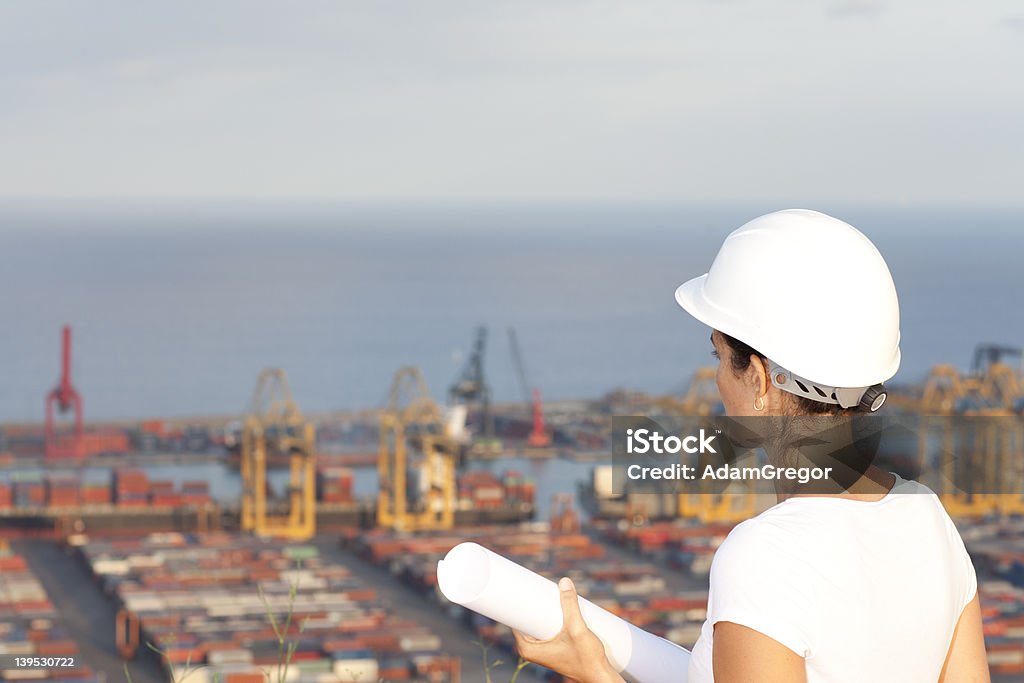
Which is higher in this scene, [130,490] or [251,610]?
[130,490]

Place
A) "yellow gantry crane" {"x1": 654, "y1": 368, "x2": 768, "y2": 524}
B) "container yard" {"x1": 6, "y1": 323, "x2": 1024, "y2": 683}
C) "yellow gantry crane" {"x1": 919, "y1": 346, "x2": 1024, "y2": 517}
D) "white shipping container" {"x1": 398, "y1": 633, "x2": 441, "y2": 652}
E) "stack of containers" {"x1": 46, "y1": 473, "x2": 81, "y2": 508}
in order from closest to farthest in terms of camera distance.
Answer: "white shipping container" {"x1": 398, "y1": 633, "x2": 441, "y2": 652}, "container yard" {"x1": 6, "y1": 323, "x2": 1024, "y2": 683}, "yellow gantry crane" {"x1": 919, "y1": 346, "x2": 1024, "y2": 517}, "yellow gantry crane" {"x1": 654, "y1": 368, "x2": 768, "y2": 524}, "stack of containers" {"x1": 46, "y1": 473, "x2": 81, "y2": 508}

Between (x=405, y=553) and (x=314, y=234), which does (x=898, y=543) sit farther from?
(x=314, y=234)

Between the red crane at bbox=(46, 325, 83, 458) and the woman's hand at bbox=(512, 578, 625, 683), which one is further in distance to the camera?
the red crane at bbox=(46, 325, 83, 458)

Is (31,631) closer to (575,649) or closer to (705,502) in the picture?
(705,502)

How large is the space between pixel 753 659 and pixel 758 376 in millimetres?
131

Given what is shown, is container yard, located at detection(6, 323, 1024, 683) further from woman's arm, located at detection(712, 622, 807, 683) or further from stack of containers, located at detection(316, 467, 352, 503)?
woman's arm, located at detection(712, 622, 807, 683)

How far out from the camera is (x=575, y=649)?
2.50 ft

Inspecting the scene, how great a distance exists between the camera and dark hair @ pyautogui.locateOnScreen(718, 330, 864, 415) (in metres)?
0.70

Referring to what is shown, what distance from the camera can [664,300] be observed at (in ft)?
179

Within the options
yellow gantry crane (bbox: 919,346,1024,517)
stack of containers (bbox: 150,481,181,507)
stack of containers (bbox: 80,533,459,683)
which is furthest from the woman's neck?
stack of containers (bbox: 150,481,181,507)

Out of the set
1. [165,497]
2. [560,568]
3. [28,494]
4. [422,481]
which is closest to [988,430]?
[560,568]

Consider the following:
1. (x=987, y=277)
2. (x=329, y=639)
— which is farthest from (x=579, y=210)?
(x=329, y=639)

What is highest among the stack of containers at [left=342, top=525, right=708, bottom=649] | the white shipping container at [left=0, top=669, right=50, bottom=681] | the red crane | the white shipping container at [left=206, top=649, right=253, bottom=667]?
the red crane

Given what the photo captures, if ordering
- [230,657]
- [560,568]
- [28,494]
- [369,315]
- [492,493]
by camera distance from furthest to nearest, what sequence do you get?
1. [369,315]
2. [492,493]
3. [28,494]
4. [560,568]
5. [230,657]
